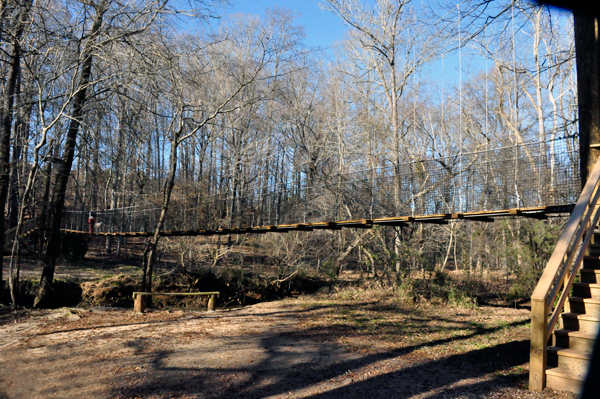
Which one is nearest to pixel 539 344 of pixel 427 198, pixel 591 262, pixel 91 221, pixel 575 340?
pixel 575 340

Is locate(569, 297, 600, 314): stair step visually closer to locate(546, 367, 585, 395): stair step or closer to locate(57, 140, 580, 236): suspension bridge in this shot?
locate(546, 367, 585, 395): stair step

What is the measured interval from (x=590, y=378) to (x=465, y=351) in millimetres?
1829

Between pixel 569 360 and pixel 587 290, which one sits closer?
pixel 569 360

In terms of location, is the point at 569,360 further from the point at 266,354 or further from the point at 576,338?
the point at 266,354

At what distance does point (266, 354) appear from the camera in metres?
5.42

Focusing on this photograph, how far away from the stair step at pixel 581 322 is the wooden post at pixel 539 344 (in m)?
0.62

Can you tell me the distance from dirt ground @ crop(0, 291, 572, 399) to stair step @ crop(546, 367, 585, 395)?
4.7 inches

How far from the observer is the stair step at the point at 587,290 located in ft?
14.2

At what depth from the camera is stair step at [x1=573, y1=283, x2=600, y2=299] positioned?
170 inches

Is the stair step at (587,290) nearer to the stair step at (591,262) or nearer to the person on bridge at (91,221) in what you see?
the stair step at (591,262)

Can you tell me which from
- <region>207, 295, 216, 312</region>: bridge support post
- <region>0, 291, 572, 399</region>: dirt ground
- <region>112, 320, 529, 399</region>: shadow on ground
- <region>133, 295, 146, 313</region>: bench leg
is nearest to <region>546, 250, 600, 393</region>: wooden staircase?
<region>0, 291, 572, 399</region>: dirt ground

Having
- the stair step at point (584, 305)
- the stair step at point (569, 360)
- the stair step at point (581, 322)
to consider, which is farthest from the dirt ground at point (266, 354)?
the stair step at point (584, 305)

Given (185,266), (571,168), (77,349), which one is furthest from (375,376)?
(185,266)

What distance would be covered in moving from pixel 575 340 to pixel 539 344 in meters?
0.51
